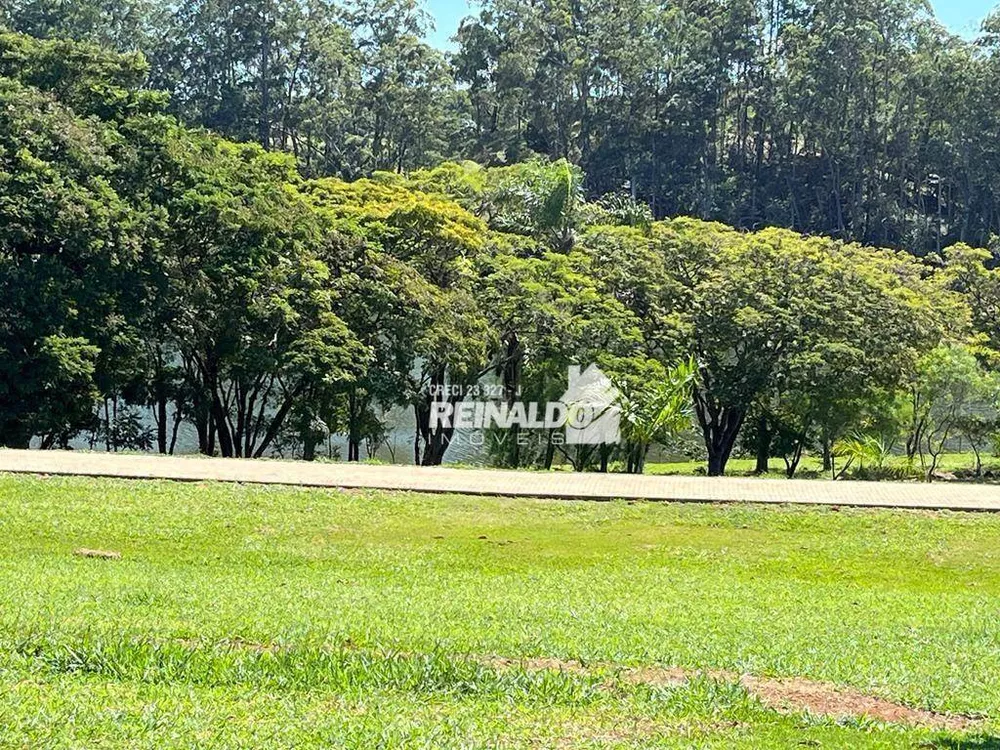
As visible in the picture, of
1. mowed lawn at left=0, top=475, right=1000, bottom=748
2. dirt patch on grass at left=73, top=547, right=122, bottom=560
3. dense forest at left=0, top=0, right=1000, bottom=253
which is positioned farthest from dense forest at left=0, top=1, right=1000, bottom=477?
dense forest at left=0, top=0, right=1000, bottom=253

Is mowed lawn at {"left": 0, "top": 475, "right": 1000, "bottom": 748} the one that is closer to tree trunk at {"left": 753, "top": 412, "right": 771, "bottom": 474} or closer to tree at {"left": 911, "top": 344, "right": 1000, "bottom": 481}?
tree at {"left": 911, "top": 344, "right": 1000, "bottom": 481}

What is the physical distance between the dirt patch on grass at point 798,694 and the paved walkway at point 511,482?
332 inches

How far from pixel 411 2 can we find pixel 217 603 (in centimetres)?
5660

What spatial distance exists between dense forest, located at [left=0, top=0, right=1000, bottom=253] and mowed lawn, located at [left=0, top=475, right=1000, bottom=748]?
142 ft

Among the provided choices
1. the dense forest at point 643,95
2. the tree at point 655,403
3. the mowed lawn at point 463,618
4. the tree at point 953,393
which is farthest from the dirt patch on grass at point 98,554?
the dense forest at point 643,95

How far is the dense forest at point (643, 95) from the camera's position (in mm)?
54938

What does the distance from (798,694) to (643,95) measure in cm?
5705

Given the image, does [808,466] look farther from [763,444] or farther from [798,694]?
[798,694]

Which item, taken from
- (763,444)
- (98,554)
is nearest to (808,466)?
(763,444)

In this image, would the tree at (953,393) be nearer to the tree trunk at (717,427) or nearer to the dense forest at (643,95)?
the tree trunk at (717,427)

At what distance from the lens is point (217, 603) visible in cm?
797

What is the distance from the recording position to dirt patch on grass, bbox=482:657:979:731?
18.7 ft

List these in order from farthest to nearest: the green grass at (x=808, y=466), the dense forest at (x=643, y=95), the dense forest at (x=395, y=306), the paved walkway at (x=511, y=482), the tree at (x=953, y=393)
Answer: the dense forest at (x=643, y=95) → the green grass at (x=808, y=466) → the tree at (x=953, y=393) → the dense forest at (x=395, y=306) → the paved walkway at (x=511, y=482)

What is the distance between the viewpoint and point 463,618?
7805 millimetres
